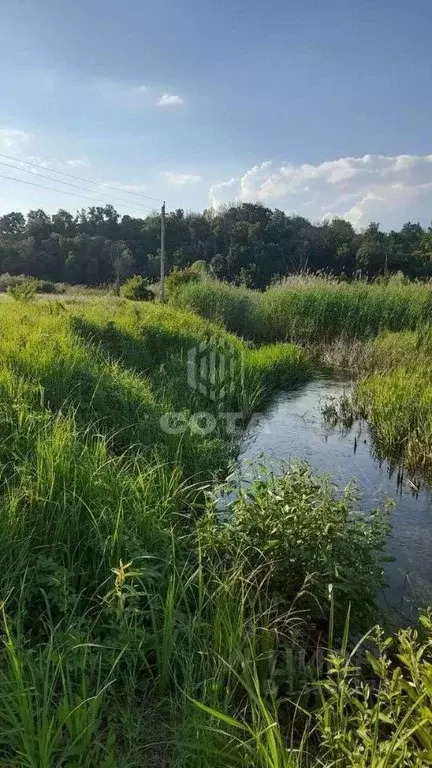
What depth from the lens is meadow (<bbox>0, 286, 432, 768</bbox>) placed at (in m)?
1.64

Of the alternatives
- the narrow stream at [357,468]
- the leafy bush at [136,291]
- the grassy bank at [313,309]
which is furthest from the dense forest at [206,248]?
the narrow stream at [357,468]

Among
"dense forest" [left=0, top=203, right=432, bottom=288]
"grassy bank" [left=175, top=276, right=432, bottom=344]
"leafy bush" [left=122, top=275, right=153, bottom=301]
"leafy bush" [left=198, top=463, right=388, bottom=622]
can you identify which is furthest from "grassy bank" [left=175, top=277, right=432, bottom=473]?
"dense forest" [left=0, top=203, right=432, bottom=288]

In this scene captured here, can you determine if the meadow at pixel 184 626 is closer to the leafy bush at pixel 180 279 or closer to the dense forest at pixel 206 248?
the leafy bush at pixel 180 279

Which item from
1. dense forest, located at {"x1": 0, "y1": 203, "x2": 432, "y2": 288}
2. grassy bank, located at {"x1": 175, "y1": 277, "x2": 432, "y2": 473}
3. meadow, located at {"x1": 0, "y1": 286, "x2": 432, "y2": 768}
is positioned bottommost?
meadow, located at {"x1": 0, "y1": 286, "x2": 432, "y2": 768}

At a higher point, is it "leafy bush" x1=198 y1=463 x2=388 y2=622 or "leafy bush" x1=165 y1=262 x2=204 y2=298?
"leafy bush" x1=165 y1=262 x2=204 y2=298

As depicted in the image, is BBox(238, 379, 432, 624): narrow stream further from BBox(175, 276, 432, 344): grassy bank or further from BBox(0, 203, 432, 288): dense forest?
BBox(0, 203, 432, 288): dense forest

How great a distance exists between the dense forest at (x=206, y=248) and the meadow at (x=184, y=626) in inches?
1155

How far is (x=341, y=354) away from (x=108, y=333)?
5442 mm

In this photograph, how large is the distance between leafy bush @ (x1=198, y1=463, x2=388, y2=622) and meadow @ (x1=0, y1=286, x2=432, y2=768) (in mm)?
11

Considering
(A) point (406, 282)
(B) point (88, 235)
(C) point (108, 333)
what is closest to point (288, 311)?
(A) point (406, 282)

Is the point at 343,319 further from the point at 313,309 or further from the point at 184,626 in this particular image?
the point at 184,626

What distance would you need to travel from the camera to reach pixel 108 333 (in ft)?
26.2

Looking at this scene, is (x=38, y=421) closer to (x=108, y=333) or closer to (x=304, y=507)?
(x=304, y=507)

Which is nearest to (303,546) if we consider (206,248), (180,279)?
(180,279)
